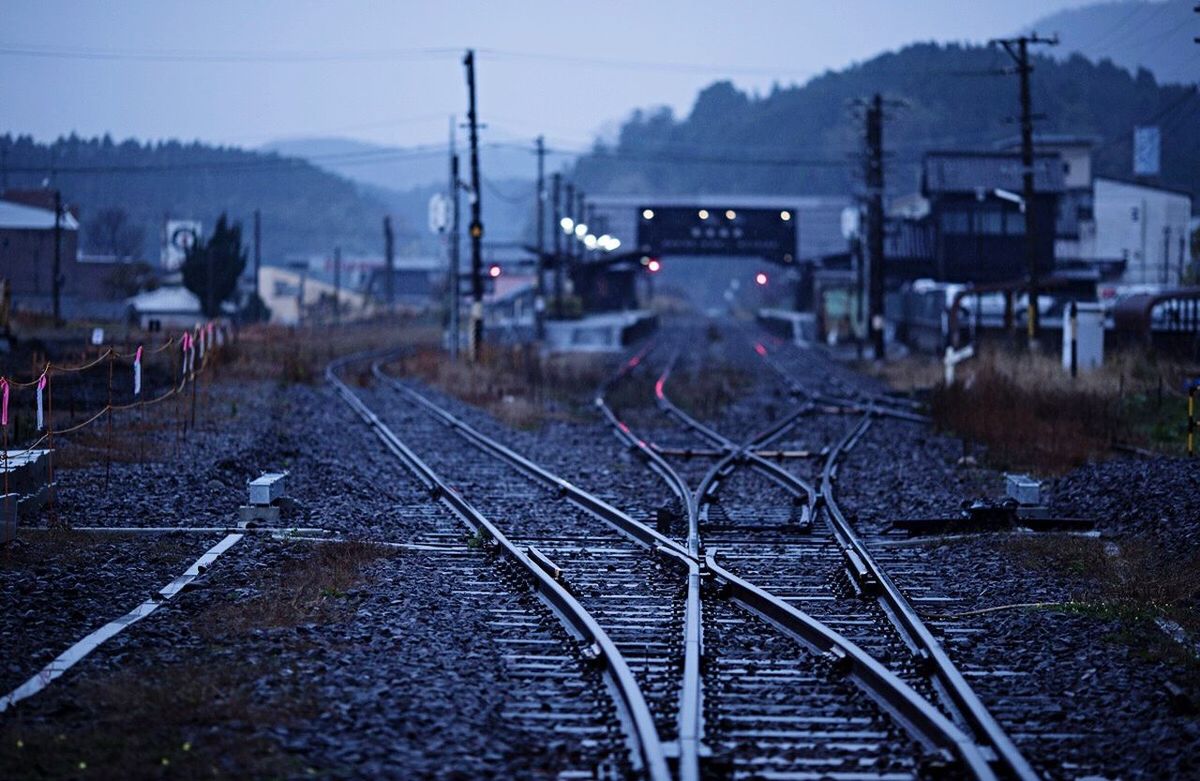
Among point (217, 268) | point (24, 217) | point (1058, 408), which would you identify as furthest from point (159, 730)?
point (217, 268)

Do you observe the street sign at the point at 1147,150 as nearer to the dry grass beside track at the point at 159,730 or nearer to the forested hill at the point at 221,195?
the forested hill at the point at 221,195

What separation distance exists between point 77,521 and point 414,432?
1014 centimetres

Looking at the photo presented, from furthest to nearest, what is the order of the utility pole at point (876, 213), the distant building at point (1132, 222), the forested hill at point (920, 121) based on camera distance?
the forested hill at point (920, 121) → the distant building at point (1132, 222) → the utility pole at point (876, 213)

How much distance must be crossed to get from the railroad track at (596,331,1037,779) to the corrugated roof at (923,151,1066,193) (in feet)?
153

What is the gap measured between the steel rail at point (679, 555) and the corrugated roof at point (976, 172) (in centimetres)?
4642

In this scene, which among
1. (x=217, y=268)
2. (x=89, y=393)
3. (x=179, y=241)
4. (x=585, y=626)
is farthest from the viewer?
(x=179, y=241)

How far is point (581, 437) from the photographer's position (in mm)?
22094

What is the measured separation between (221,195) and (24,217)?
408 ft

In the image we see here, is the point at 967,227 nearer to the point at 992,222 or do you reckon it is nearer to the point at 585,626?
the point at 992,222

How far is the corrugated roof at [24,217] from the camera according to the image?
5531 cm

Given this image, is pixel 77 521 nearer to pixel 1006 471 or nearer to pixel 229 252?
pixel 1006 471

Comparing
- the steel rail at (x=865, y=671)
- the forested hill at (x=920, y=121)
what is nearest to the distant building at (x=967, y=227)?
the steel rail at (x=865, y=671)

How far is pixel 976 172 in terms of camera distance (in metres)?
67.2

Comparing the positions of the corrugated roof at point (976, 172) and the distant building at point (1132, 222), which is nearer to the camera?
the corrugated roof at point (976, 172)
